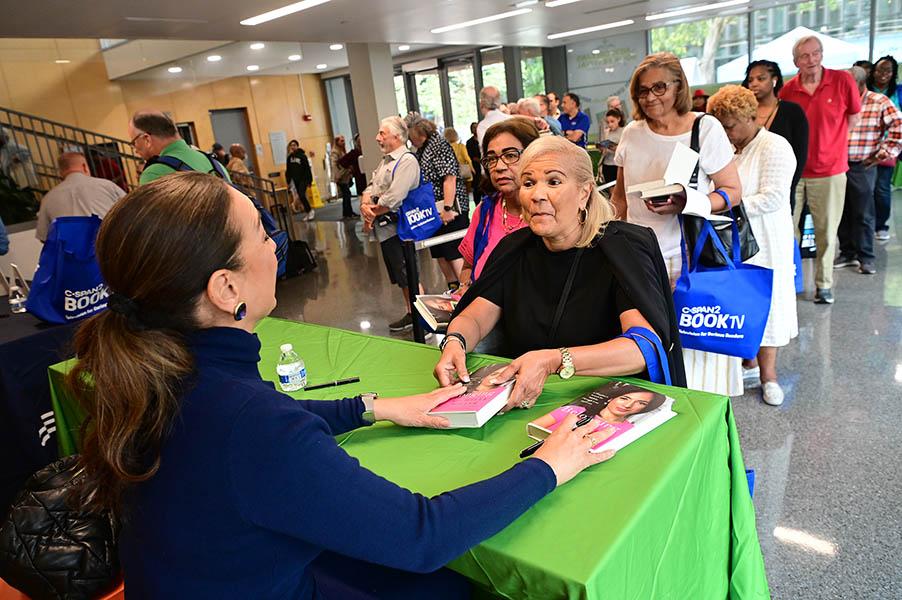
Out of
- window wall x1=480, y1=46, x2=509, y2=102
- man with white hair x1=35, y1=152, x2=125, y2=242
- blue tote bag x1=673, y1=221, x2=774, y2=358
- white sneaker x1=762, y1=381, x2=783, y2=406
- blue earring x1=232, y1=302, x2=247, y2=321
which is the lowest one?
white sneaker x1=762, y1=381, x2=783, y2=406

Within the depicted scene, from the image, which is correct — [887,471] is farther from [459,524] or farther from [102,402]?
[102,402]

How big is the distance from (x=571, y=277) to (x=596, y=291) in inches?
3.4

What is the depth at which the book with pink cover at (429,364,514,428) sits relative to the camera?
1.35m

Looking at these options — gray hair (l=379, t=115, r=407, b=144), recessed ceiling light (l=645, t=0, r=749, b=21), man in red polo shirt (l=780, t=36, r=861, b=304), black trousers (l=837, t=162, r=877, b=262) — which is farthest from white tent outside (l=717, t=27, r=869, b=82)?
gray hair (l=379, t=115, r=407, b=144)

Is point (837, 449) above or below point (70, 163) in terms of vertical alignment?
below

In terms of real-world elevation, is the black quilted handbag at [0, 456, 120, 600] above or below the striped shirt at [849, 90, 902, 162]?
below

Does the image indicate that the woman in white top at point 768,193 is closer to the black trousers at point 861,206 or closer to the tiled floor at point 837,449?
the tiled floor at point 837,449

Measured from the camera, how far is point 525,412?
4.66ft

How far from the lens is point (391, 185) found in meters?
4.35

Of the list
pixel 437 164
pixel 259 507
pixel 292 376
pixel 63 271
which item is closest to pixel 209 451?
pixel 259 507

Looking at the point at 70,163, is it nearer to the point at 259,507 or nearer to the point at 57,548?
the point at 57,548

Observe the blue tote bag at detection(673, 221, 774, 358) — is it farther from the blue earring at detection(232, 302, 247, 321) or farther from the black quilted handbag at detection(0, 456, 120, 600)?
the black quilted handbag at detection(0, 456, 120, 600)

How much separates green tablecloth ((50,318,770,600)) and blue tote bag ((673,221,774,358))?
88cm

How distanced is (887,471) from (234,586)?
247 centimetres
